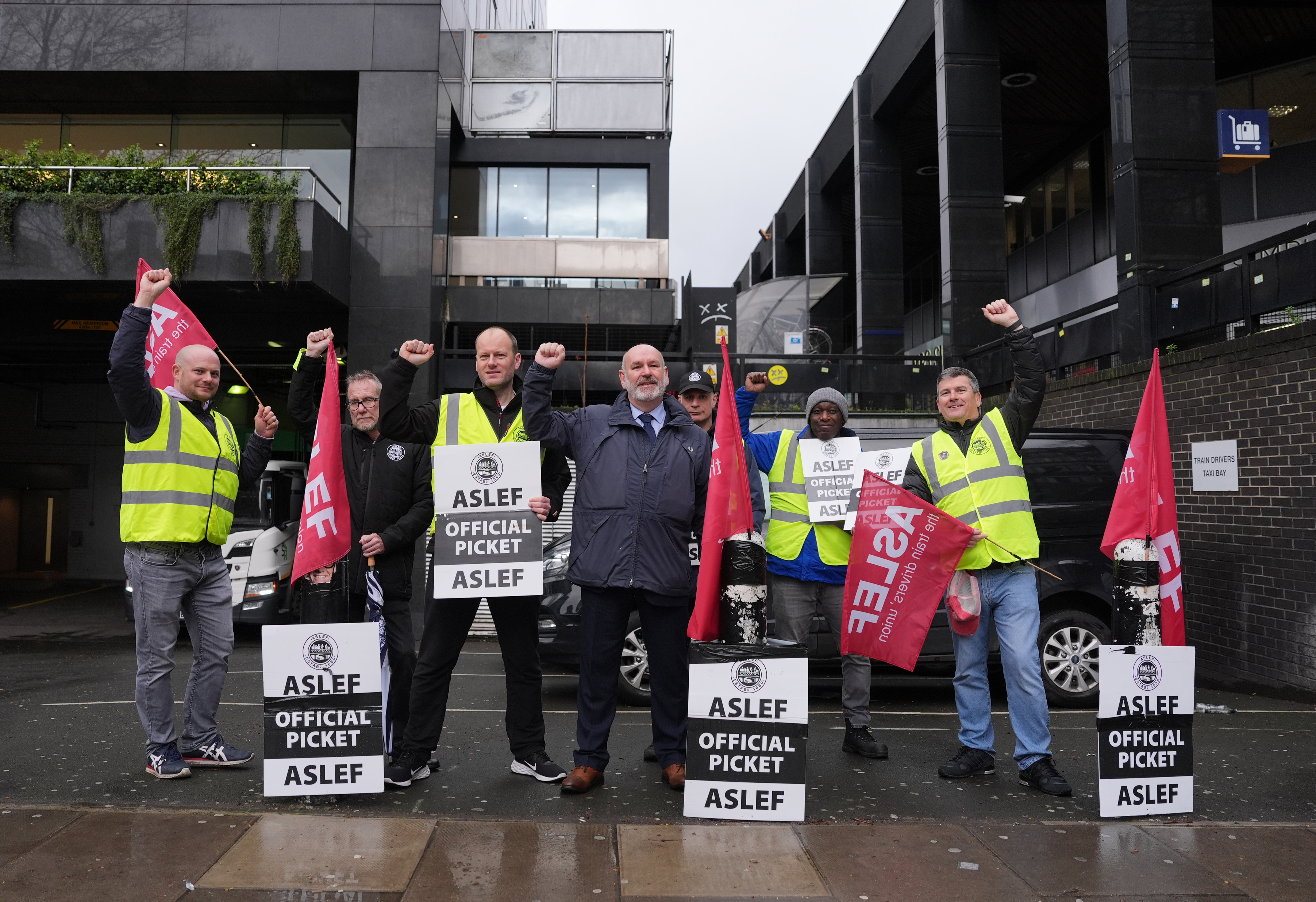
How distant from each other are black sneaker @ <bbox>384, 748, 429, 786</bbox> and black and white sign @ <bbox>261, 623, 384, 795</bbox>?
0.24m

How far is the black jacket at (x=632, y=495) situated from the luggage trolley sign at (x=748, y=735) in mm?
565

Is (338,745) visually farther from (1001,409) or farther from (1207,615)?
(1207,615)

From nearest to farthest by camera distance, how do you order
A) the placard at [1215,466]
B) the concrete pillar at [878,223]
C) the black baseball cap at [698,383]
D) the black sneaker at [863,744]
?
the black sneaker at [863,744], the black baseball cap at [698,383], the placard at [1215,466], the concrete pillar at [878,223]

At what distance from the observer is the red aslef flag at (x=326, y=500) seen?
456cm

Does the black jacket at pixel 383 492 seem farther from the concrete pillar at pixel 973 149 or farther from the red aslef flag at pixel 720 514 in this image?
the concrete pillar at pixel 973 149

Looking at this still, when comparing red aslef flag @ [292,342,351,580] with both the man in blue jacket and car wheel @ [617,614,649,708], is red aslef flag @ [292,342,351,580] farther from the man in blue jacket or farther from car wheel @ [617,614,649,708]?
car wheel @ [617,614,649,708]

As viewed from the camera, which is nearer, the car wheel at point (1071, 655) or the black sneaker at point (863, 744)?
the black sneaker at point (863, 744)

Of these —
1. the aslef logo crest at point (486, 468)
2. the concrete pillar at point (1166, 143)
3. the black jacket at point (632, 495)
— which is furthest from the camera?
the concrete pillar at point (1166, 143)

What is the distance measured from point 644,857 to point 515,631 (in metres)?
1.49

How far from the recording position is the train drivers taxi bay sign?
468 centimetres

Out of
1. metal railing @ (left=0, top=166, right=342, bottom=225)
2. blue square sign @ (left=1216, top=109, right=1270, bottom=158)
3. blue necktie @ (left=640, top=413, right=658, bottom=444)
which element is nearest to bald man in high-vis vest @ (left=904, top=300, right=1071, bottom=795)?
blue necktie @ (left=640, top=413, right=658, bottom=444)

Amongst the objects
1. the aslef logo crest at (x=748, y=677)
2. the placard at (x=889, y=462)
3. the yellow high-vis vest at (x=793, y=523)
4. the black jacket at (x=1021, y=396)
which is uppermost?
the black jacket at (x=1021, y=396)

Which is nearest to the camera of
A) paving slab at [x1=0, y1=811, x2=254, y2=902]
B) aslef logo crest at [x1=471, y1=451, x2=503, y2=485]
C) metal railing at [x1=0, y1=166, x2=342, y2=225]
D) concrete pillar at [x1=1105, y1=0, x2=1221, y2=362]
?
paving slab at [x1=0, y1=811, x2=254, y2=902]

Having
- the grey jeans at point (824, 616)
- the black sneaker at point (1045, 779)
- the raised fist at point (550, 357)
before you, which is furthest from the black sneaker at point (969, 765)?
the raised fist at point (550, 357)
